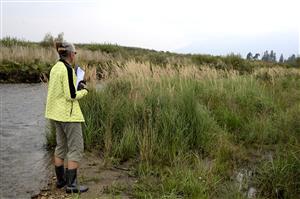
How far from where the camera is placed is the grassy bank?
16.4 feet

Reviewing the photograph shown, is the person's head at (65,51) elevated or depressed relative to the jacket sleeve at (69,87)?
elevated

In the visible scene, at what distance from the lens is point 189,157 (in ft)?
19.2

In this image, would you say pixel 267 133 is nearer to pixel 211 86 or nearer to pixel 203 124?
pixel 203 124

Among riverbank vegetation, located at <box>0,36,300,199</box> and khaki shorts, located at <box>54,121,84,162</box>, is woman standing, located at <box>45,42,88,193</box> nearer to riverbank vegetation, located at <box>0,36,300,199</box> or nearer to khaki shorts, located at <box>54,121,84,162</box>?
khaki shorts, located at <box>54,121,84,162</box>

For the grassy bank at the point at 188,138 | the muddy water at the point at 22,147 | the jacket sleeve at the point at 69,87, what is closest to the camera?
the jacket sleeve at the point at 69,87

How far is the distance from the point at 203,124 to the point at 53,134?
2.50 metres

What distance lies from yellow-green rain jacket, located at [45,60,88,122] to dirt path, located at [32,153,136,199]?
893 mm

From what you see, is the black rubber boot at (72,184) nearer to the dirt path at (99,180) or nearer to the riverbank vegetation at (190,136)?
the dirt path at (99,180)

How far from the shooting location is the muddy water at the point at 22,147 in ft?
17.2

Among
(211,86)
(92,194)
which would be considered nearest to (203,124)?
(92,194)

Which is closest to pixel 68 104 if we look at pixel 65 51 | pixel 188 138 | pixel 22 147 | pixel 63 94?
pixel 63 94

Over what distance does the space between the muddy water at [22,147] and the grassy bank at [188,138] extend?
1.82 feet

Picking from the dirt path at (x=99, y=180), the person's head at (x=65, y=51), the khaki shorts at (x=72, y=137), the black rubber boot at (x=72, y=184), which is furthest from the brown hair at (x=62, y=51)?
the dirt path at (x=99, y=180)

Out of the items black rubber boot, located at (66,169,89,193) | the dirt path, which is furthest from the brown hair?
the dirt path
